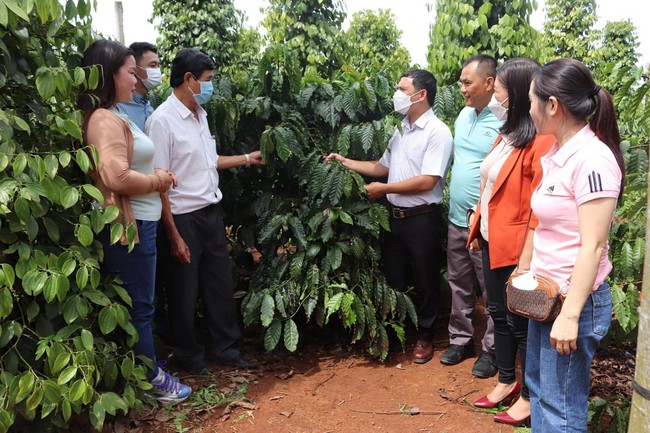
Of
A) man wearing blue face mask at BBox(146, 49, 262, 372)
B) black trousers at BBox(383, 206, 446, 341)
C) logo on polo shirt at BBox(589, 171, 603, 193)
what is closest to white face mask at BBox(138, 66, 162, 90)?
man wearing blue face mask at BBox(146, 49, 262, 372)

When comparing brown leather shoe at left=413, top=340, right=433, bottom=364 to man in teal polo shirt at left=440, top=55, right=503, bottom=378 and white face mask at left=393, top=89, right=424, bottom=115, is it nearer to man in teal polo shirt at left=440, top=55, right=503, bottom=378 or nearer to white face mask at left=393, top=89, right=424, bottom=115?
man in teal polo shirt at left=440, top=55, right=503, bottom=378

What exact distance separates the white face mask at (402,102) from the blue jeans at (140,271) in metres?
1.64

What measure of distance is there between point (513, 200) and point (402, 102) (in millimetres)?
1141

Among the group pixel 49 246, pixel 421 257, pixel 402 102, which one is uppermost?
pixel 402 102

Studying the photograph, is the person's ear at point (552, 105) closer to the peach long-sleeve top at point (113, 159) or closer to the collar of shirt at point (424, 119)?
the collar of shirt at point (424, 119)

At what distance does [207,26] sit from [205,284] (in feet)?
22.4

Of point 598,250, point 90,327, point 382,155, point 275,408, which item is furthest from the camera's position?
point 382,155

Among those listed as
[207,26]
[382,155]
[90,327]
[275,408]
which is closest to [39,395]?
[90,327]

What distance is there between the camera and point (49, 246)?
2.38 meters

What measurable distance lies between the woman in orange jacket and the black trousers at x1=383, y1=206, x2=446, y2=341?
26.3 inches

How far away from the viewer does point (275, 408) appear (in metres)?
3.11

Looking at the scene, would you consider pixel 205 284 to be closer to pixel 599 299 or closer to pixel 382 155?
pixel 382 155

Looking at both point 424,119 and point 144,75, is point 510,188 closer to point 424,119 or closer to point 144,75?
point 424,119

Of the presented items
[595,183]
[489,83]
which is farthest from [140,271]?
[489,83]
